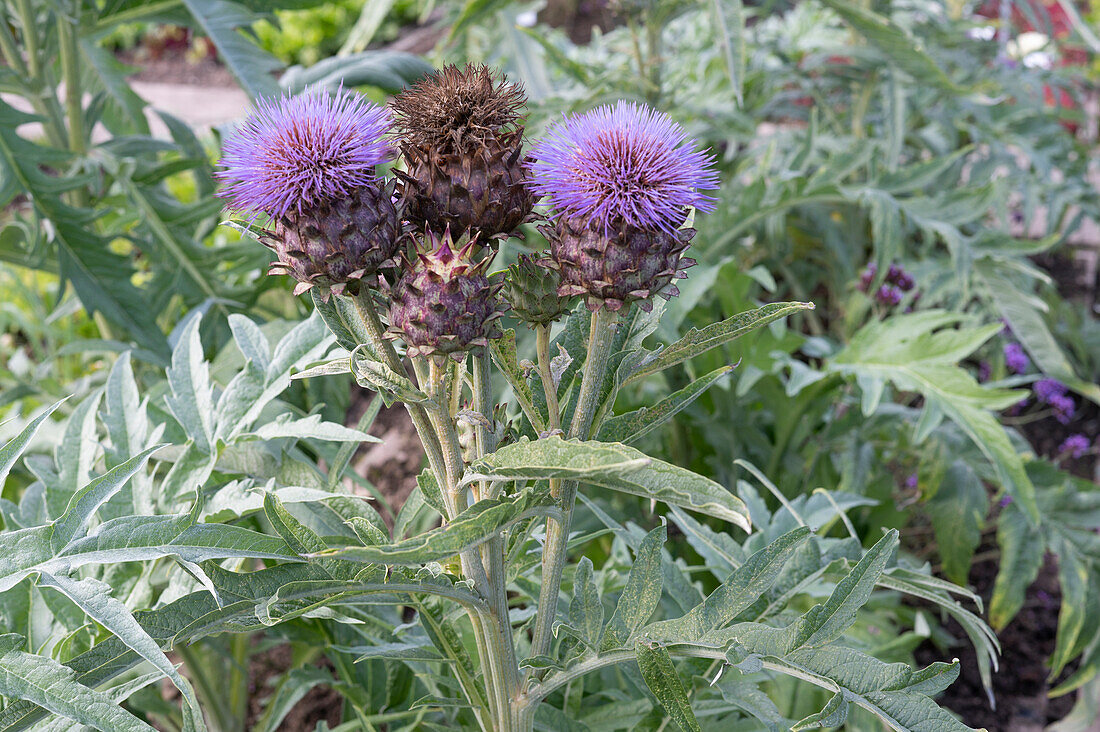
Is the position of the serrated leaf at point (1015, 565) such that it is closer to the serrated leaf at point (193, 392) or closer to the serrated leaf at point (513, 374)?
the serrated leaf at point (513, 374)

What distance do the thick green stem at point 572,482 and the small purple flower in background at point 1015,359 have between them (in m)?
1.68

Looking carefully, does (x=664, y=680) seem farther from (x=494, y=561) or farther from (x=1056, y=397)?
(x=1056, y=397)

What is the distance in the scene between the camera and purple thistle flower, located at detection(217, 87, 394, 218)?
0.65 meters

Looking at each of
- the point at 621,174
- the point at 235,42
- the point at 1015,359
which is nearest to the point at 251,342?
the point at 621,174

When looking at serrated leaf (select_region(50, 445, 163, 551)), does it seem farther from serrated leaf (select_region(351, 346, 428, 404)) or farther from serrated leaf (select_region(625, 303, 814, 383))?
serrated leaf (select_region(625, 303, 814, 383))

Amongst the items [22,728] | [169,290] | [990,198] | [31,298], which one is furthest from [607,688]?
[31,298]

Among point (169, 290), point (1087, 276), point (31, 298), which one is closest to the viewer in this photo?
point (169, 290)

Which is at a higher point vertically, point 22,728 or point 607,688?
point 22,728

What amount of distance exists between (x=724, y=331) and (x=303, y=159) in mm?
330

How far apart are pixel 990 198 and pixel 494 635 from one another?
129cm

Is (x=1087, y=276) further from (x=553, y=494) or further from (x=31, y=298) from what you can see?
(x=31, y=298)

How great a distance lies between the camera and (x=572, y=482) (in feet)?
2.35

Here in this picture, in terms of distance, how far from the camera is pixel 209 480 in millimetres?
951

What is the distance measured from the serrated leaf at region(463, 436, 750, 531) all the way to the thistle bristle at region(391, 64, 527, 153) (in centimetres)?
23
